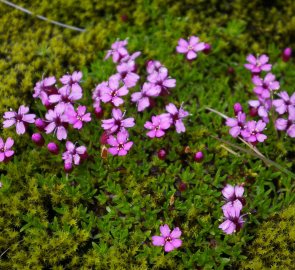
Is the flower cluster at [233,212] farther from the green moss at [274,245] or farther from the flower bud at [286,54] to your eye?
the flower bud at [286,54]

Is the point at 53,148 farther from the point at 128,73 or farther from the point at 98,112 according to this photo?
the point at 128,73

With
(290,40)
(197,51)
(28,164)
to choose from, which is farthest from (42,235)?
(290,40)

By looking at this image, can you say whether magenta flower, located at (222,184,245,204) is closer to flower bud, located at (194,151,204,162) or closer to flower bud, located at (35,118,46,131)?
flower bud, located at (194,151,204,162)

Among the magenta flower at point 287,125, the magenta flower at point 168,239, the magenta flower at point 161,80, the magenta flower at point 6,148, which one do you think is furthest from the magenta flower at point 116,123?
the magenta flower at point 287,125

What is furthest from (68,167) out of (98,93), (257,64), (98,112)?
(257,64)

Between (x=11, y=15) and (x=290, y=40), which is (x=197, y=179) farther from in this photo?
(x=11, y=15)

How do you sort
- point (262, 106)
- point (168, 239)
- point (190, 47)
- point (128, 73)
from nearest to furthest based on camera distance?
1. point (168, 239)
2. point (262, 106)
3. point (128, 73)
4. point (190, 47)
